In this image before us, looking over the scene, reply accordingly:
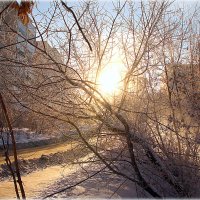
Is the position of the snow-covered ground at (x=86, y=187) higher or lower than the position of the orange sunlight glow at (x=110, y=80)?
lower

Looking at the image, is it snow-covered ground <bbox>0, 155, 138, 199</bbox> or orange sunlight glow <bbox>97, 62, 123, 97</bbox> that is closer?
orange sunlight glow <bbox>97, 62, 123, 97</bbox>

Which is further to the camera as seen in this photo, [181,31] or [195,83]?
[195,83]

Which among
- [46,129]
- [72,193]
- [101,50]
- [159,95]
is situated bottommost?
[72,193]

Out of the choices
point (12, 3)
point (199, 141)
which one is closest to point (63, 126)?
point (199, 141)

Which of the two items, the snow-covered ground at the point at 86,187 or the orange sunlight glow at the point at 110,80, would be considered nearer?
the orange sunlight glow at the point at 110,80

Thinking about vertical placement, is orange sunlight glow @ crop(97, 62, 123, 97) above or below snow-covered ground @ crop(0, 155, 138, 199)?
above

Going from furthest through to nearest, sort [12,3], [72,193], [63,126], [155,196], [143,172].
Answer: [72,193] → [63,126] → [143,172] → [155,196] → [12,3]

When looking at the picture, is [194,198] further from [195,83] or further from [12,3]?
[12,3]

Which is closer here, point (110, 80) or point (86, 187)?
point (110, 80)

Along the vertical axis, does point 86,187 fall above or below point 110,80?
below

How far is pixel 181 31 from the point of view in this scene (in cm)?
679

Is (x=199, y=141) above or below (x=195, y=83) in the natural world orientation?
below

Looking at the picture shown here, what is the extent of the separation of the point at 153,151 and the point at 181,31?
219cm

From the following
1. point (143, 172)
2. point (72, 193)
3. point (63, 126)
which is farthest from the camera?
point (72, 193)
